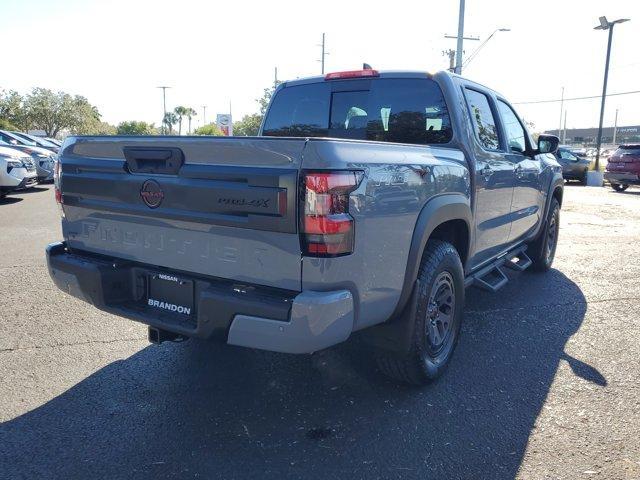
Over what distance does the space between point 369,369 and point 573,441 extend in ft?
4.32

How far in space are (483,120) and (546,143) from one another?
1.41m

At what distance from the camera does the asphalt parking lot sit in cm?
257

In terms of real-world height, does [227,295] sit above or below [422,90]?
below

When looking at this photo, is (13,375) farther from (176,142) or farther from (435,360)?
(435,360)

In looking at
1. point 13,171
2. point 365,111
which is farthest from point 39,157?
point 365,111

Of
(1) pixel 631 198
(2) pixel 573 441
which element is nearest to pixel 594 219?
(1) pixel 631 198

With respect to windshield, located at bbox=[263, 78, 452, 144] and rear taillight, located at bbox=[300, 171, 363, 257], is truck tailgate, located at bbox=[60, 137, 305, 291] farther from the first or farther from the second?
windshield, located at bbox=[263, 78, 452, 144]

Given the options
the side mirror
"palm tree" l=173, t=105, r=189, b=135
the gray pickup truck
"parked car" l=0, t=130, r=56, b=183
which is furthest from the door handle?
"palm tree" l=173, t=105, r=189, b=135

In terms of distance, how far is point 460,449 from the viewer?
2.69 metres

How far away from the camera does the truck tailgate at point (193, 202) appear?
7.86ft

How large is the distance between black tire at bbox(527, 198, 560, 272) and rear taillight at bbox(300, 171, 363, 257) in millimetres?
4552

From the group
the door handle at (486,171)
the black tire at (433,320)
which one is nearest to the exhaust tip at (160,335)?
the black tire at (433,320)

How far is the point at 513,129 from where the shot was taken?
16.8 ft

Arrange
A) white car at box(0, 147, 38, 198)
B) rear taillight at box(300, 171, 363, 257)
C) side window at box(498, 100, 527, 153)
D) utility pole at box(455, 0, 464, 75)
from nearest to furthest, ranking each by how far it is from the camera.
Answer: rear taillight at box(300, 171, 363, 257), side window at box(498, 100, 527, 153), white car at box(0, 147, 38, 198), utility pole at box(455, 0, 464, 75)
